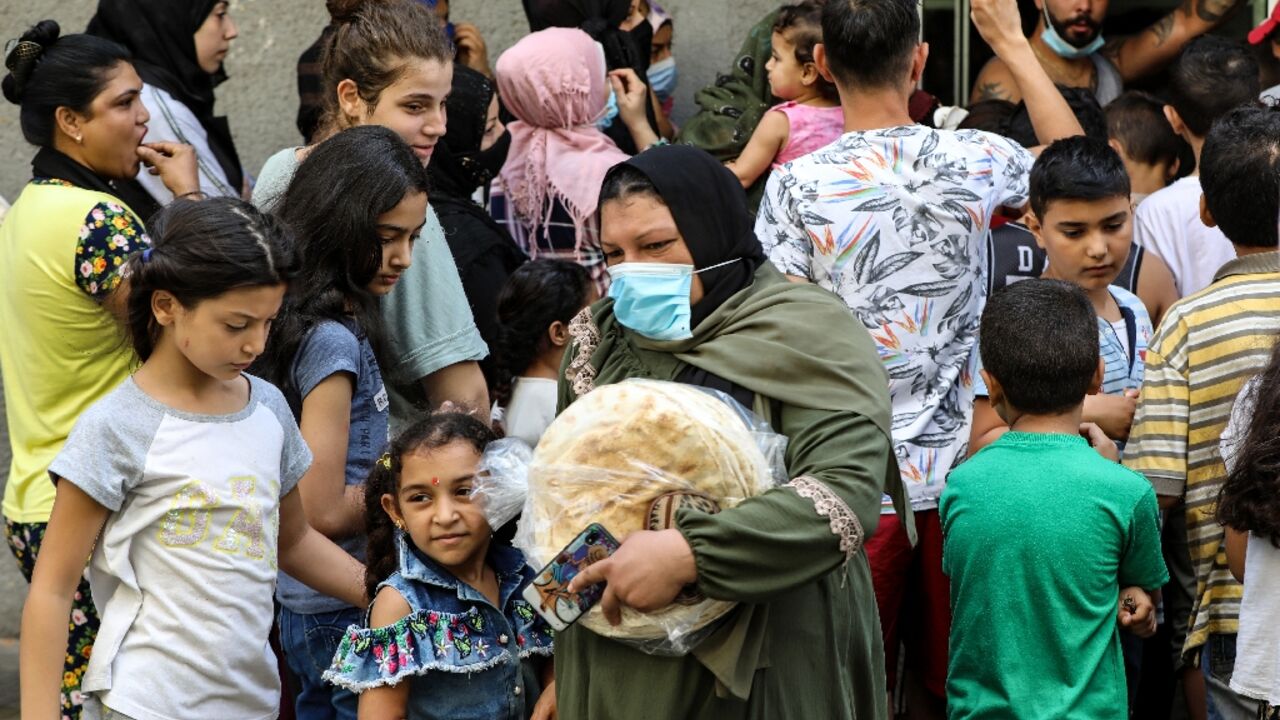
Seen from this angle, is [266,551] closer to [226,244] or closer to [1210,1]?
[226,244]

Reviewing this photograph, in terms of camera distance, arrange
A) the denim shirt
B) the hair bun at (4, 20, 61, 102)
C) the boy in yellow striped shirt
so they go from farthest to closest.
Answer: the hair bun at (4, 20, 61, 102), the boy in yellow striped shirt, the denim shirt

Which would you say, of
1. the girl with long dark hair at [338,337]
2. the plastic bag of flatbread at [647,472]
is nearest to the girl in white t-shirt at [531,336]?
the girl with long dark hair at [338,337]

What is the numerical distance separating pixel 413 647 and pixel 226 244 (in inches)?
36.2

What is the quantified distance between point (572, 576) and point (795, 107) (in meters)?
2.71

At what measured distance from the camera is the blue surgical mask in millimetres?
6203

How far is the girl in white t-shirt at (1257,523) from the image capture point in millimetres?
3082

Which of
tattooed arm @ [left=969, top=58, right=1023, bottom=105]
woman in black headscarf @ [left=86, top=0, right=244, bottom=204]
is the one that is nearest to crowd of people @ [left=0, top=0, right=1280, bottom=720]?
woman in black headscarf @ [left=86, top=0, right=244, bottom=204]

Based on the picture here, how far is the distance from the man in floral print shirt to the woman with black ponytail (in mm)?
1708

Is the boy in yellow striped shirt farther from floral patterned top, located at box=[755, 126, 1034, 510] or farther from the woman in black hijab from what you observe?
the woman in black hijab

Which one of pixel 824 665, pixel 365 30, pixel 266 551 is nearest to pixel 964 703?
pixel 824 665

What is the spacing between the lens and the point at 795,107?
500 cm

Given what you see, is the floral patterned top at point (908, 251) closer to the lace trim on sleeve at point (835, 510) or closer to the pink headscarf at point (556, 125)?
the lace trim on sleeve at point (835, 510)

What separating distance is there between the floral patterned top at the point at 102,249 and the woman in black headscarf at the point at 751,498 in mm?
1510

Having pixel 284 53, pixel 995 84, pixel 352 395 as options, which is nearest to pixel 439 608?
pixel 352 395
